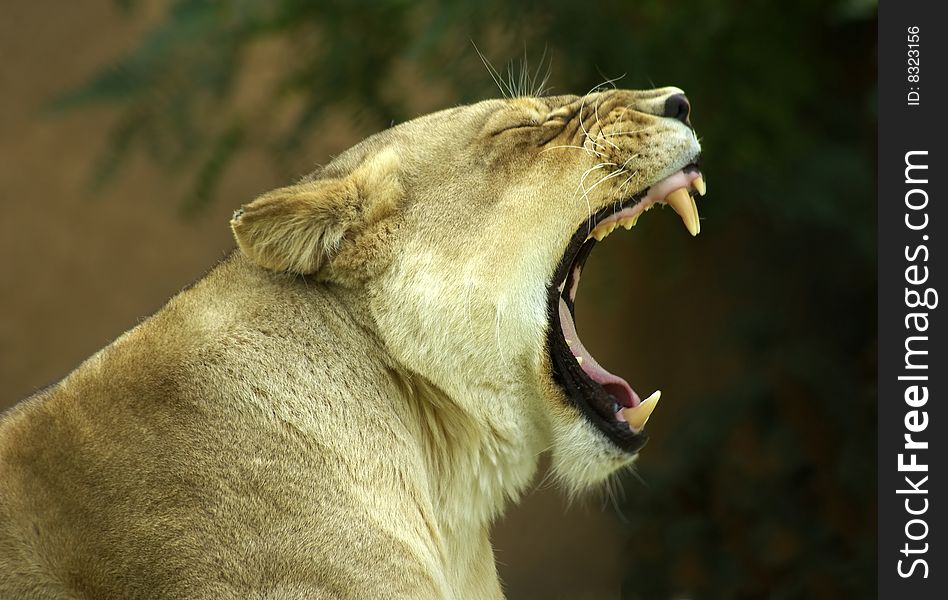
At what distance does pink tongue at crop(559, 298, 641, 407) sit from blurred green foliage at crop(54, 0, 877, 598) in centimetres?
184

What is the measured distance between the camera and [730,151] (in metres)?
6.40

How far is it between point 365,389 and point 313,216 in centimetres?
49

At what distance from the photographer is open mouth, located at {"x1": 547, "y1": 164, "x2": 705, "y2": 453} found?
137 inches

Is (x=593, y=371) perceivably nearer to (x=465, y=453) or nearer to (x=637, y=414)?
(x=637, y=414)

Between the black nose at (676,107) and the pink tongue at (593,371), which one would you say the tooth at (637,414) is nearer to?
the pink tongue at (593,371)

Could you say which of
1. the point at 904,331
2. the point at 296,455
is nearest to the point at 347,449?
the point at 296,455

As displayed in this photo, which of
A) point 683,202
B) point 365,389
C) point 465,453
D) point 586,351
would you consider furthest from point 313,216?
point 683,202

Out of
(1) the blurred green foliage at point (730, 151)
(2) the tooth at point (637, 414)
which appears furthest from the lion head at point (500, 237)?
(1) the blurred green foliage at point (730, 151)

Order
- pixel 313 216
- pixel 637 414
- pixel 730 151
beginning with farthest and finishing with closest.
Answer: pixel 730 151 → pixel 637 414 → pixel 313 216

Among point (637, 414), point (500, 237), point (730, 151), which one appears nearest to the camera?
point (500, 237)

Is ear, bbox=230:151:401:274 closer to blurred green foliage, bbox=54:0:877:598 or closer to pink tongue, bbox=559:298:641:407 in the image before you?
pink tongue, bbox=559:298:641:407

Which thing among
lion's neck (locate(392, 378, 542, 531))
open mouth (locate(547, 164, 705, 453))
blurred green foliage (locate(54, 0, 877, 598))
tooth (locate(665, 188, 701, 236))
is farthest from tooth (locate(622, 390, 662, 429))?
blurred green foliage (locate(54, 0, 877, 598))

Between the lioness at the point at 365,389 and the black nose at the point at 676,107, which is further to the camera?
the black nose at the point at 676,107

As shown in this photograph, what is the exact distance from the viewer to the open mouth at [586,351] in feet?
11.4
